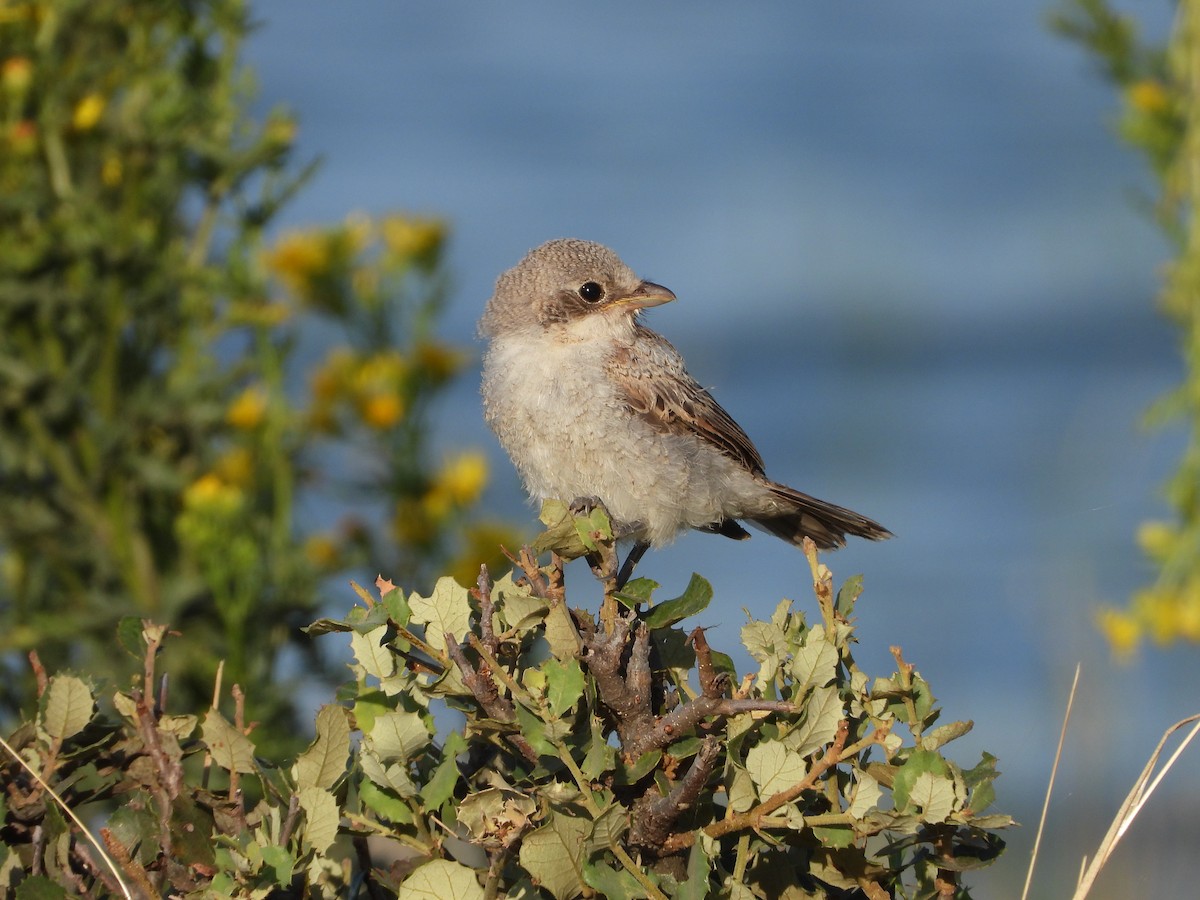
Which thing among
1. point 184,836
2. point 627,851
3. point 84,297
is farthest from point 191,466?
point 627,851

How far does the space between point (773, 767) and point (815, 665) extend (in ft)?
0.52

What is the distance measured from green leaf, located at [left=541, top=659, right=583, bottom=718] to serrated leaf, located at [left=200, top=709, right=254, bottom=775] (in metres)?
0.50

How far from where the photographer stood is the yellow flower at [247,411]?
457 cm

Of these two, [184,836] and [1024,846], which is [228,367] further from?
[1024,846]

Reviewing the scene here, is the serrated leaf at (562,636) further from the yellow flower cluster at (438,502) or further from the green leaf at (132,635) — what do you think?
the yellow flower cluster at (438,502)

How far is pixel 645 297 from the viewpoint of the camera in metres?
4.25

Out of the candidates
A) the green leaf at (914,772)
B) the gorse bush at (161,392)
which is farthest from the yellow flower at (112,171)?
the green leaf at (914,772)

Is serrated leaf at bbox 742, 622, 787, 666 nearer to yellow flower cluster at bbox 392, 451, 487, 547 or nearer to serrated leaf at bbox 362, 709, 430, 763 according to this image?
serrated leaf at bbox 362, 709, 430, 763

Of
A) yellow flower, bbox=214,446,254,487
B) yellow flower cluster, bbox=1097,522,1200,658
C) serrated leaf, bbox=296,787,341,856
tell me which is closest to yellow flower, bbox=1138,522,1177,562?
yellow flower cluster, bbox=1097,522,1200,658

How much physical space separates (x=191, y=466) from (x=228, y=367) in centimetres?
35

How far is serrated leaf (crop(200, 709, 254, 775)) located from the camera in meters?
2.13

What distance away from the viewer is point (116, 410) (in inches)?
179

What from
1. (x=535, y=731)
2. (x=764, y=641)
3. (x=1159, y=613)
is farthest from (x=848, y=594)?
(x=1159, y=613)

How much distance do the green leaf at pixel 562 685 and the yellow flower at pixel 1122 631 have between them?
2994mm
